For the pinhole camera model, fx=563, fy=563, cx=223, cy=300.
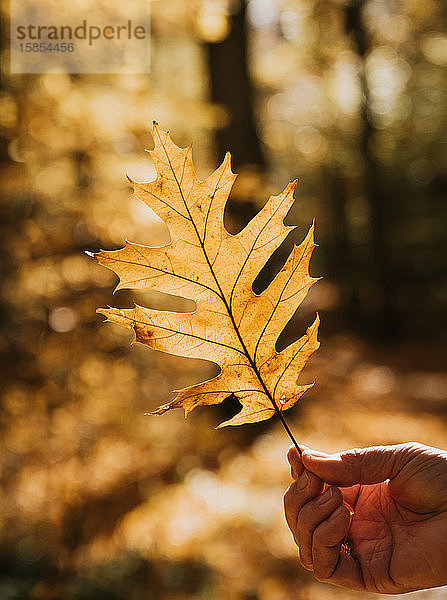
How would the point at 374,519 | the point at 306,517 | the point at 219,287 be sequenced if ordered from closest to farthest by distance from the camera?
the point at 219,287 → the point at 306,517 → the point at 374,519

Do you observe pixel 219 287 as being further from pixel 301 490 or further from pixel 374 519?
pixel 374 519

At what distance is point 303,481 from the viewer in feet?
3.66

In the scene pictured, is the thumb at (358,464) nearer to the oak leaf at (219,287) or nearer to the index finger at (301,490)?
the index finger at (301,490)

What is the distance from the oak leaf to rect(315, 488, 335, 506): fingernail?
0.23 meters

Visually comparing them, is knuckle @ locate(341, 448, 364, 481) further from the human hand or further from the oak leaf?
the oak leaf

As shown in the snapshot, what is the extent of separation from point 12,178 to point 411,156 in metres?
13.2

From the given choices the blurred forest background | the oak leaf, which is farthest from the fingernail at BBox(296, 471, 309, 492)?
the blurred forest background

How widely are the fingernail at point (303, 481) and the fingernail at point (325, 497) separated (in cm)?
4

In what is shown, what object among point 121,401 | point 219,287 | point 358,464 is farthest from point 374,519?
point 121,401

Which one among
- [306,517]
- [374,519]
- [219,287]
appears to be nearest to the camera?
[219,287]

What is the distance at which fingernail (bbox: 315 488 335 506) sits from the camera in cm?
110

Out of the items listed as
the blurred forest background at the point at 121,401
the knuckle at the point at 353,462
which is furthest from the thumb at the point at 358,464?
the blurred forest background at the point at 121,401

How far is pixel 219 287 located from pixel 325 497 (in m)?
0.47

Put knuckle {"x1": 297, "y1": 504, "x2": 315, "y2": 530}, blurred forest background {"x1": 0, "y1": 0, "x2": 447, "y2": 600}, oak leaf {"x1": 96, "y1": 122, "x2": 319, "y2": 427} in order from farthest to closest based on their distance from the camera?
blurred forest background {"x1": 0, "y1": 0, "x2": 447, "y2": 600} < knuckle {"x1": 297, "y1": 504, "x2": 315, "y2": 530} < oak leaf {"x1": 96, "y1": 122, "x2": 319, "y2": 427}
